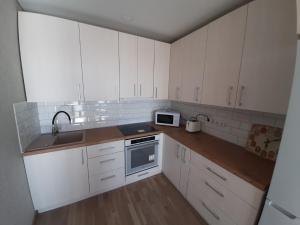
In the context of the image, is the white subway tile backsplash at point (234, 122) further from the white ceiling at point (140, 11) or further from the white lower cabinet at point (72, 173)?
the white lower cabinet at point (72, 173)

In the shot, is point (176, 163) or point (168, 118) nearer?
point (176, 163)

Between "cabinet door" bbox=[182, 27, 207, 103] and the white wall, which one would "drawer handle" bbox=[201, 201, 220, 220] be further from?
the white wall

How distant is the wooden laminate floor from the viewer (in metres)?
1.43

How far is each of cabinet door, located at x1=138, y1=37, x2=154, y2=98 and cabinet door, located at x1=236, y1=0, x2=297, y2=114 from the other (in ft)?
4.18

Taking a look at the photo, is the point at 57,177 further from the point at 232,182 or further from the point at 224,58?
the point at 224,58

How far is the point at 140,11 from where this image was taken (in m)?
1.43

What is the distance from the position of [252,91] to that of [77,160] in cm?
203

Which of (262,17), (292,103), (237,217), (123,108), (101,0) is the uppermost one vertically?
(101,0)

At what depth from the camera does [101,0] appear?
1260 mm

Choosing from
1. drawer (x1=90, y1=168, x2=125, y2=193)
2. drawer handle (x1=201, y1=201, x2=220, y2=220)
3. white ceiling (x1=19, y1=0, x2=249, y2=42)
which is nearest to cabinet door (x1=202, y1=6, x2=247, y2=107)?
white ceiling (x1=19, y1=0, x2=249, y2=42)

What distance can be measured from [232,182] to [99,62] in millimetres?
2000

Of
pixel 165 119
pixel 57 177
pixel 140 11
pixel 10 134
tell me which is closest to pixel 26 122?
pixel 10 134

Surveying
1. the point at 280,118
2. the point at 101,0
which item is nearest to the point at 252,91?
the point at 280,118

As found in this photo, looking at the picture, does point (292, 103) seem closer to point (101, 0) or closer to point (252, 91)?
point (252, 91)
